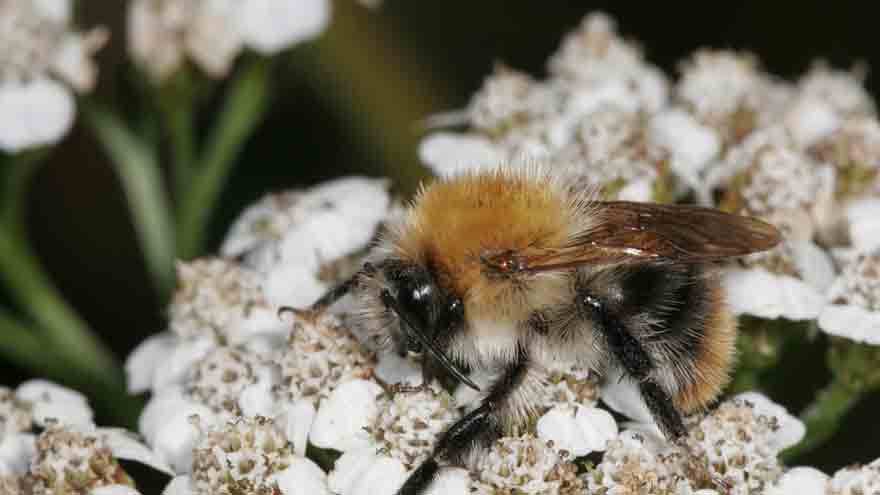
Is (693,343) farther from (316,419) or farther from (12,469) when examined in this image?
(12,469)

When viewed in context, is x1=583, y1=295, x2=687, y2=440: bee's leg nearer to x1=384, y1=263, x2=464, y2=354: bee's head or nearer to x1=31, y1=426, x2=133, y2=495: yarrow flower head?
x1=384, y1=263, x2=464, y2=354: bee's head

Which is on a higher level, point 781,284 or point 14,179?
point 14,179

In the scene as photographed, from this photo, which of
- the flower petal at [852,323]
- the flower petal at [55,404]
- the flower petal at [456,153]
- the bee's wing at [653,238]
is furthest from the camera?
the flower petal at [456,153]

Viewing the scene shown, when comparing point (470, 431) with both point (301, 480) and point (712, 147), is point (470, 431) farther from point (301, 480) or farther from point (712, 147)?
point (712, 147)

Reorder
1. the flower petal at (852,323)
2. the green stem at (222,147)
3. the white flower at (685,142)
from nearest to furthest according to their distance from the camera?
the flower petal at (852,323), the white flower at (685,142), the green stem at (222,147)

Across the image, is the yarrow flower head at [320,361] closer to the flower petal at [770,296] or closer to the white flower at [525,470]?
the white flower at [525,470]

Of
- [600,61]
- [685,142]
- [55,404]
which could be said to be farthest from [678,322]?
[600,61]

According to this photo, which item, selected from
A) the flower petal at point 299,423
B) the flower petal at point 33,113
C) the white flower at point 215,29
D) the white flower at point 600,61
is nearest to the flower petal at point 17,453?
the flower petal at point 299,423

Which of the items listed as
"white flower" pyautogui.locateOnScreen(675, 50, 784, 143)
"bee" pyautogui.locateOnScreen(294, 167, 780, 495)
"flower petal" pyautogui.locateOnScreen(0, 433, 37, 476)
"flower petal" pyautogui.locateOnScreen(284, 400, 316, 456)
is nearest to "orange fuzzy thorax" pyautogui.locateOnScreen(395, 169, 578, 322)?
"bee" pyautogui.locateOnScreen(294, 167, 780, 495)
